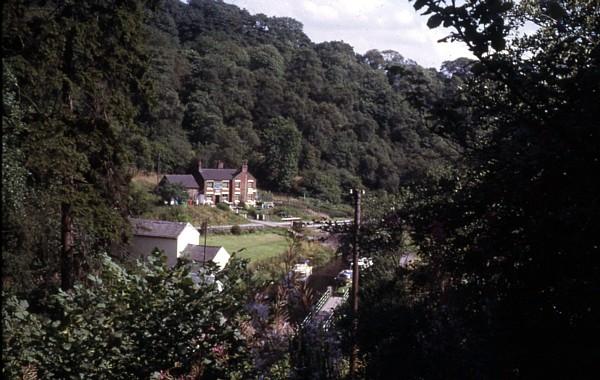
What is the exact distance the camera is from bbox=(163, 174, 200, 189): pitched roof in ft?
93.1

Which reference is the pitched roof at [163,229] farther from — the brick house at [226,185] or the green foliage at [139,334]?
the green foliage at [139,334]

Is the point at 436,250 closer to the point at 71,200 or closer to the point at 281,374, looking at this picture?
the point at 281,374

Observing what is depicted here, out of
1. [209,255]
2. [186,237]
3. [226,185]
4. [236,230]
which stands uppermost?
[226,185]

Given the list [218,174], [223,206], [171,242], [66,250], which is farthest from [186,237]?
[218,174]

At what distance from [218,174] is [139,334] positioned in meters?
27.5

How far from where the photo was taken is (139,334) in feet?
9.95

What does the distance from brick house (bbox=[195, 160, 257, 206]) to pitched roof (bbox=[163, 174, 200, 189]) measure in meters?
0.25

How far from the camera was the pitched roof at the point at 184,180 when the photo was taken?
28381 mm

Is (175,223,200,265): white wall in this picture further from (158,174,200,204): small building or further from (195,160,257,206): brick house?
(195,160,257,206): brick house

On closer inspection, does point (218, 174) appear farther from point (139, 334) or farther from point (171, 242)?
point (139, 334)

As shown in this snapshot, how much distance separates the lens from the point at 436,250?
2482mm

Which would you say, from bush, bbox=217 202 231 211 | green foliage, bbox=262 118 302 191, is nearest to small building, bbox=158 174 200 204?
bush, bbox=217 202 231 211

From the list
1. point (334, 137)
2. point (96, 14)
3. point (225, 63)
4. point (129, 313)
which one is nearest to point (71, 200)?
point (96, 14)

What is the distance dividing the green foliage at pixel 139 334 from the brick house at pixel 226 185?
2547 cm
